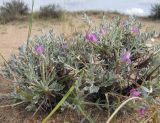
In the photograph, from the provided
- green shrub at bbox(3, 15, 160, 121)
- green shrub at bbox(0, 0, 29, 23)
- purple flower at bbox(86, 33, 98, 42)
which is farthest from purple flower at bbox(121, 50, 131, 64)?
green shrub at bbox(0, 0, 29, 23)

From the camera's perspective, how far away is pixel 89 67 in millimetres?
4098

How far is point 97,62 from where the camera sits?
4254mm

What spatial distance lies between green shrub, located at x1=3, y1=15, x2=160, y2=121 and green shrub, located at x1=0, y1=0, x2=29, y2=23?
14.2m

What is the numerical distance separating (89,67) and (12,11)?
52.2ft

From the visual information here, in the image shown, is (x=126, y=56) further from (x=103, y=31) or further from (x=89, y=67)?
(x=103, y=31)

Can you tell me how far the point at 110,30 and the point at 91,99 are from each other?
25.1 inches

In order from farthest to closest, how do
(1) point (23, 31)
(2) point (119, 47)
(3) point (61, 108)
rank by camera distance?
1. (1) point (23, 31)
2. (2) point (119, 47)
3. (3) point (61, 108)

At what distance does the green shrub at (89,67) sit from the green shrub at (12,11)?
14180 mm

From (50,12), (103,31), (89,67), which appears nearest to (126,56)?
(89,67)

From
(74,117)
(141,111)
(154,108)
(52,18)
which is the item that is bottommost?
(52,18)

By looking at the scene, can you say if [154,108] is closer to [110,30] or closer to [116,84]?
[116,84]

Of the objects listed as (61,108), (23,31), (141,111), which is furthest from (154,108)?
(23,31)

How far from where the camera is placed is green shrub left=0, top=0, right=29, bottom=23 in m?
18.9

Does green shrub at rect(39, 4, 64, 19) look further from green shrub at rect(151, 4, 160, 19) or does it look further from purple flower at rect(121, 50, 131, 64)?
purple flower at rect(121, 50, 131, 64)
